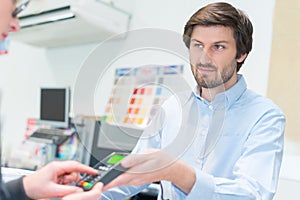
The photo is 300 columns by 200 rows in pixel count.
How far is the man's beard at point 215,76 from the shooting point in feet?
3.04

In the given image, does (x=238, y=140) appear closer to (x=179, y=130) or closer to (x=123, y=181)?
(x=179, y=130)

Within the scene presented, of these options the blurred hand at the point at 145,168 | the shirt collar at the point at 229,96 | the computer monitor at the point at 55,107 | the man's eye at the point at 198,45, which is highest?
the man's eye at the point at 198,45

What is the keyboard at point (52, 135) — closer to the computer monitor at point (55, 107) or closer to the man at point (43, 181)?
the computer monitor at point (55, 107)

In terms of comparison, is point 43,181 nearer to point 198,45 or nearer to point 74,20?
point 198,45

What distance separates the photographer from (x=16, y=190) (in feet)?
1.82

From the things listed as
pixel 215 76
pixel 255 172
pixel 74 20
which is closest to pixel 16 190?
pixel 255 172

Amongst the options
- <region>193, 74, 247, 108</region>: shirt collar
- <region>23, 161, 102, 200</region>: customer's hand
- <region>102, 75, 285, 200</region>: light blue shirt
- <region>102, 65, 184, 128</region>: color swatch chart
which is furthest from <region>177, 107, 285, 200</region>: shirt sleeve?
<region>102, 65, 184, 128</region>: color swatch chart

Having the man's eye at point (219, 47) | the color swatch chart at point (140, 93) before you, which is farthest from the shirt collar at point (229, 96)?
the color swatch chart at point (140, 93)

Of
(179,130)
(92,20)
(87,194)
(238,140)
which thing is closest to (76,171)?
(87,194)

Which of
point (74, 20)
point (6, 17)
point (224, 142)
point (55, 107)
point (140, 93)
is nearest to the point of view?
point (6, 17)

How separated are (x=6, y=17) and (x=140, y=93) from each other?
1409mm

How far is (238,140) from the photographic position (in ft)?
2.91

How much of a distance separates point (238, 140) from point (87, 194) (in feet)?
1.53

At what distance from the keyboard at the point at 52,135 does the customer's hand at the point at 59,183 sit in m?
1.53
